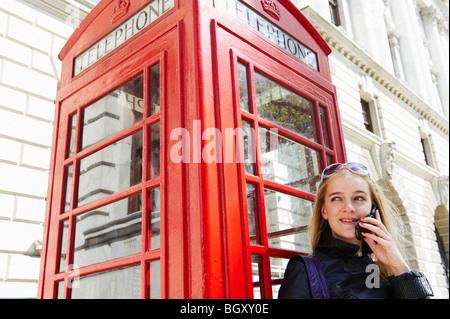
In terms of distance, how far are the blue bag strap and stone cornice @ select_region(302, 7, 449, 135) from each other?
3.95m

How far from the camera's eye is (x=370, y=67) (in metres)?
9.24

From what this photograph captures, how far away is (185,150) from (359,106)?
7768 mm

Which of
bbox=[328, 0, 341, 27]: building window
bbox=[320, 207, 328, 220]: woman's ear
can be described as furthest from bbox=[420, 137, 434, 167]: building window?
bbox=[320, 207, 328, 220]: woman's ear

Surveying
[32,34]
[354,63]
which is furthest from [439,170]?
[32,34]

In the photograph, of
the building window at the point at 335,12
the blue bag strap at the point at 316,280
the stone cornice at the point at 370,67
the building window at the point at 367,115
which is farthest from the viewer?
the building window at the point at 367,115

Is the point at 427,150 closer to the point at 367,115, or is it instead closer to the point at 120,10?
the point at 367,115

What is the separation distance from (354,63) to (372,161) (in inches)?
85.1

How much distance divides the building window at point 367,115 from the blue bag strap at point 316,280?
813cm

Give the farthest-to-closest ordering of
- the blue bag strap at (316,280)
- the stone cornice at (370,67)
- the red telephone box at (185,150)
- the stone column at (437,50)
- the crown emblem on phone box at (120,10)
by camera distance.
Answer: the stone column at (437,50), the stone cornice at (370,67), the crown emblem on phone box at (120,10), the red telephone box at (185,150), the blue bag strap at (316,280)

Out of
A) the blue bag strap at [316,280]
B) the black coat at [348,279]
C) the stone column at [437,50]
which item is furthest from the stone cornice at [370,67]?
the blue bag strap at [316,280]

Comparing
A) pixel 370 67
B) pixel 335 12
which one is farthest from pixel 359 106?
pixel 335 12

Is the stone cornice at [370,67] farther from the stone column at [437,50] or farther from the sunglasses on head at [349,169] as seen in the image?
the sunglasses on head at [349,169]

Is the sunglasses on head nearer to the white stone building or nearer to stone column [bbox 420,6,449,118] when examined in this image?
the white stone building

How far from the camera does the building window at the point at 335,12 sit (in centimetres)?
605
